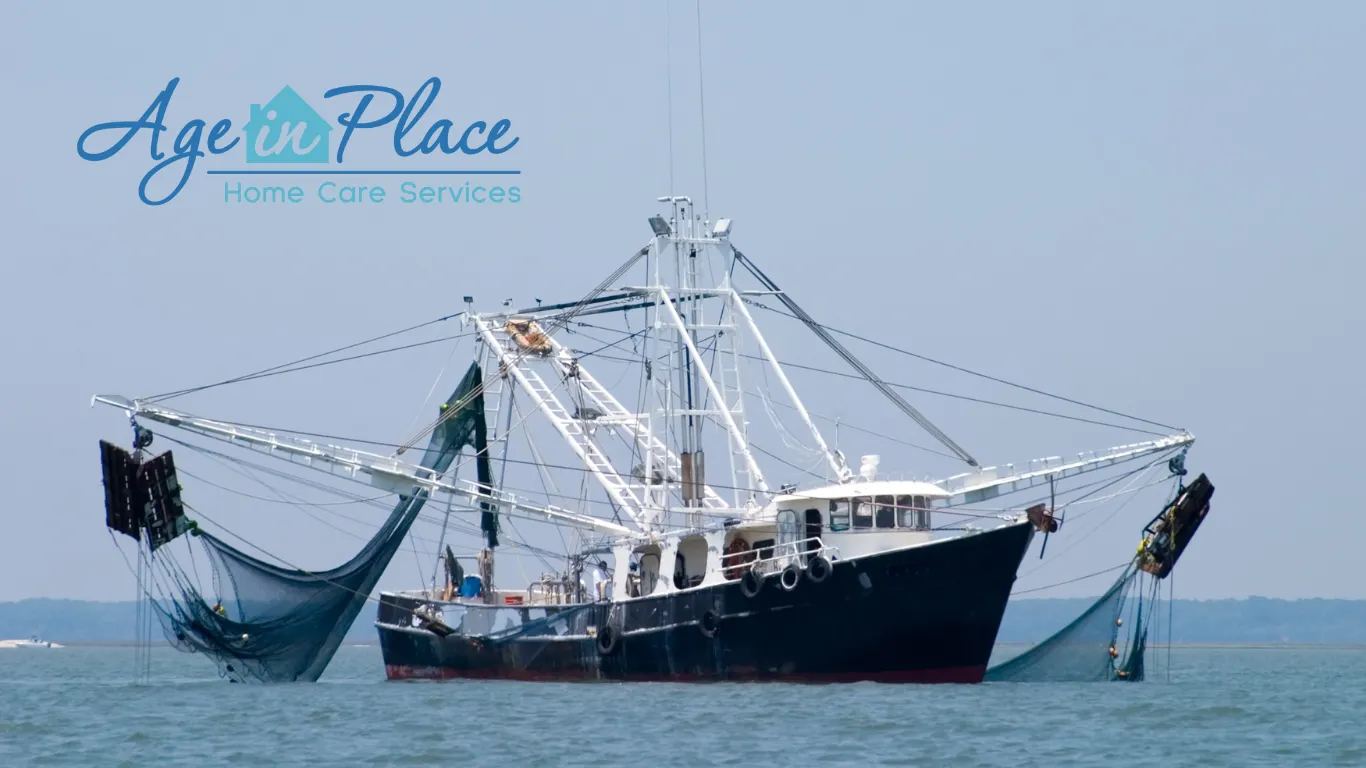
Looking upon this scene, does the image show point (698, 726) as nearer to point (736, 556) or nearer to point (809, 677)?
point (809, 677)

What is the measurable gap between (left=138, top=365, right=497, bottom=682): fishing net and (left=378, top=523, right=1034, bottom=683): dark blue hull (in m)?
6.90

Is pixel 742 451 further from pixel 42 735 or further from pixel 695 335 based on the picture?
pixel 42 735

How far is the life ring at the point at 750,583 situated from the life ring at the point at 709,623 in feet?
3.66

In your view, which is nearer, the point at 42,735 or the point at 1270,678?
the point at 42,735

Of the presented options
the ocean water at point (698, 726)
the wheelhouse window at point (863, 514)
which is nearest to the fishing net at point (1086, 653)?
the ocean water at point (698, 726)

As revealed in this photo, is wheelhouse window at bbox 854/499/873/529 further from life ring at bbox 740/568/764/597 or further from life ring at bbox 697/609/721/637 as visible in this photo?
life ring at bbox 697/609/721/637

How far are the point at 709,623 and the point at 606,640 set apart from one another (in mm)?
3692

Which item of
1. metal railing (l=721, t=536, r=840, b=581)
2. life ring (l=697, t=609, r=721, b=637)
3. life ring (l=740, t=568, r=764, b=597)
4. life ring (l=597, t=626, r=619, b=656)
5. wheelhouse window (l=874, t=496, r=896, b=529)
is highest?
wheelhouse window (l=874, t=496, r=896, b=529)

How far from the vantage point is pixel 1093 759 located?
32.1 m

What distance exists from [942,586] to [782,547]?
12.8 feet

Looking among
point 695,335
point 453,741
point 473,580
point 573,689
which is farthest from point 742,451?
point 453,741

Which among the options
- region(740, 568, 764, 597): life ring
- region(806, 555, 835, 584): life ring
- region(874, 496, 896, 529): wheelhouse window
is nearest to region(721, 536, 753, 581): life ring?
region(740, 568, 764, 597): life ring

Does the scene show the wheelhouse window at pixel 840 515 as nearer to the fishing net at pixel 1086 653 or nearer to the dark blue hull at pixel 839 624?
the dark blue hull at pixel 839 624

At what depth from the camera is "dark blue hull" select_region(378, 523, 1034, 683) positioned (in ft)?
142
